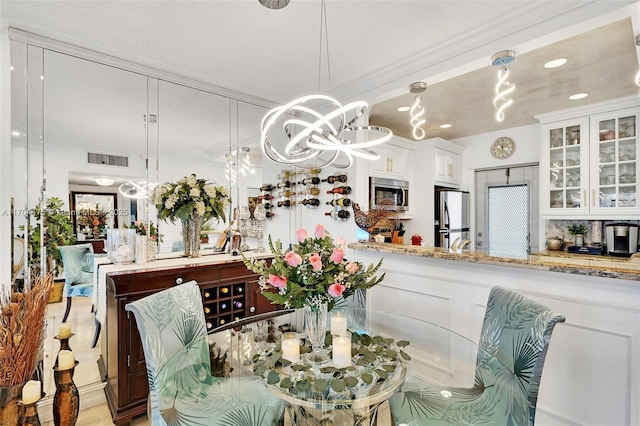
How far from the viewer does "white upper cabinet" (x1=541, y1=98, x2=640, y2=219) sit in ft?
10.3

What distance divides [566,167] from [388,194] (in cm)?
200

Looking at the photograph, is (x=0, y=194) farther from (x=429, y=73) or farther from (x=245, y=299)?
(x=429, y=73)

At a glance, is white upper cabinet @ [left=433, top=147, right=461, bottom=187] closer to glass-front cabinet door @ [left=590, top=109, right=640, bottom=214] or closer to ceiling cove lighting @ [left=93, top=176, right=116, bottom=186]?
glass-front cabinet door @ [left=590, top=109, right=640, bottom=214]

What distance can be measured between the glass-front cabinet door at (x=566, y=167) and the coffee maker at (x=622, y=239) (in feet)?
1.23

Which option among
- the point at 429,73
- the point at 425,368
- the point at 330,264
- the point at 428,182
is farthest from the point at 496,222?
the point at 330,264

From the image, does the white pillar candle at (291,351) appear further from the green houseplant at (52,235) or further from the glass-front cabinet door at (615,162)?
the glass-front cabinet door at (615,162)

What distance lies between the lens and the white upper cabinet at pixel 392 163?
3.71m

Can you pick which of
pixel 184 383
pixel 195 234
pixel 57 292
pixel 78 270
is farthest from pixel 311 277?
pixel 57 292

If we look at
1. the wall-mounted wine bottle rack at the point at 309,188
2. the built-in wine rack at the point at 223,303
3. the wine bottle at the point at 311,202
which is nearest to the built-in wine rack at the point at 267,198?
the wall-mounted wine bottle rack at the point at 309,188

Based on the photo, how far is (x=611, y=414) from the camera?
62.2 inches

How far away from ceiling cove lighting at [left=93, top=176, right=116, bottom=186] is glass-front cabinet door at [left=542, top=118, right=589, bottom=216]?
448 centimetres

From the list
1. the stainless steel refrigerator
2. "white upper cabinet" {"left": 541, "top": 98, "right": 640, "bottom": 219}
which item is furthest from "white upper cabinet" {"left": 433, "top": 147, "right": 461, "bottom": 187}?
"white upper cabinet" {"left": 541, "top": 98, "right": 640, "bottom": 219}

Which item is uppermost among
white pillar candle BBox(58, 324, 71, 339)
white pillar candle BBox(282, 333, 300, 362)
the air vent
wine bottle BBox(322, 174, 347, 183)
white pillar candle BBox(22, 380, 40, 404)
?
the air vent

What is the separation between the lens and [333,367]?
1.25m
